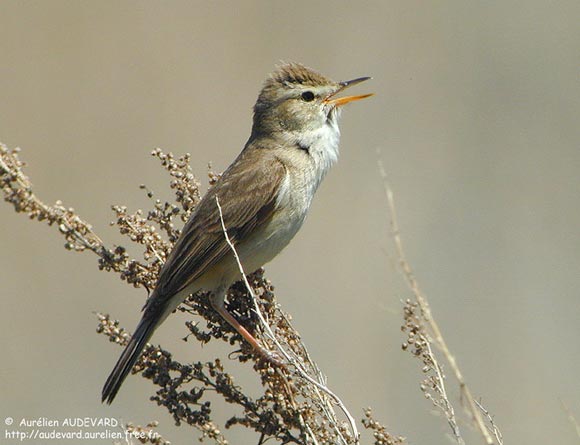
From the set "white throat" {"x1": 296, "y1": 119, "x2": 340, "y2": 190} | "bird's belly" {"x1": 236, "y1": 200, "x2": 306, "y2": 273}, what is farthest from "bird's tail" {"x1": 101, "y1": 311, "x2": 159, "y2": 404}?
"white throat" {"x1": 296, "y1": 119, "x2": 340, "y2": 190}

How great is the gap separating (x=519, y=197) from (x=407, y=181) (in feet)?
3.36

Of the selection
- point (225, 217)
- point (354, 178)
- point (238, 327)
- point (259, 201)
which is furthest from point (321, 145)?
point (354, 178)

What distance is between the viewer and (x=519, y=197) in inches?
356

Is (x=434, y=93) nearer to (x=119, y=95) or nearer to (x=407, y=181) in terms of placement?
(x=407, y=181)

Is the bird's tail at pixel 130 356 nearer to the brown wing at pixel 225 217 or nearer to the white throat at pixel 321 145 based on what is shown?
the brown wing at pixel 225 217

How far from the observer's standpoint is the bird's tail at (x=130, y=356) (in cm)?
429

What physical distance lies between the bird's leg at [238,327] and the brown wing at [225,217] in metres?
0.15

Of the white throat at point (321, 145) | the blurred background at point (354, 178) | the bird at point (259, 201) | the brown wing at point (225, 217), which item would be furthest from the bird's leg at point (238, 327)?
the blurred background at point (354, 178)

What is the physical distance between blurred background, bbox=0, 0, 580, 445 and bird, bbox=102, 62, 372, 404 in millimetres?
1824

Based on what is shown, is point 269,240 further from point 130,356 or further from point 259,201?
point 130,356

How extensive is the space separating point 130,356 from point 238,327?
487mm

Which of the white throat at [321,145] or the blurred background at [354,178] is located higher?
the blurred background at [354,178]

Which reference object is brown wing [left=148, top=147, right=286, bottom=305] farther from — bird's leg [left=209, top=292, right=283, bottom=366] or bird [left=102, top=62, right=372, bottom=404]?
bird's leg [left=209, top=292, right=283, bottom=366]

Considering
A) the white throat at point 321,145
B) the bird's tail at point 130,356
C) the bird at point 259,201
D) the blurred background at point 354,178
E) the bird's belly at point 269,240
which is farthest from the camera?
the blurred background at point 354,178
